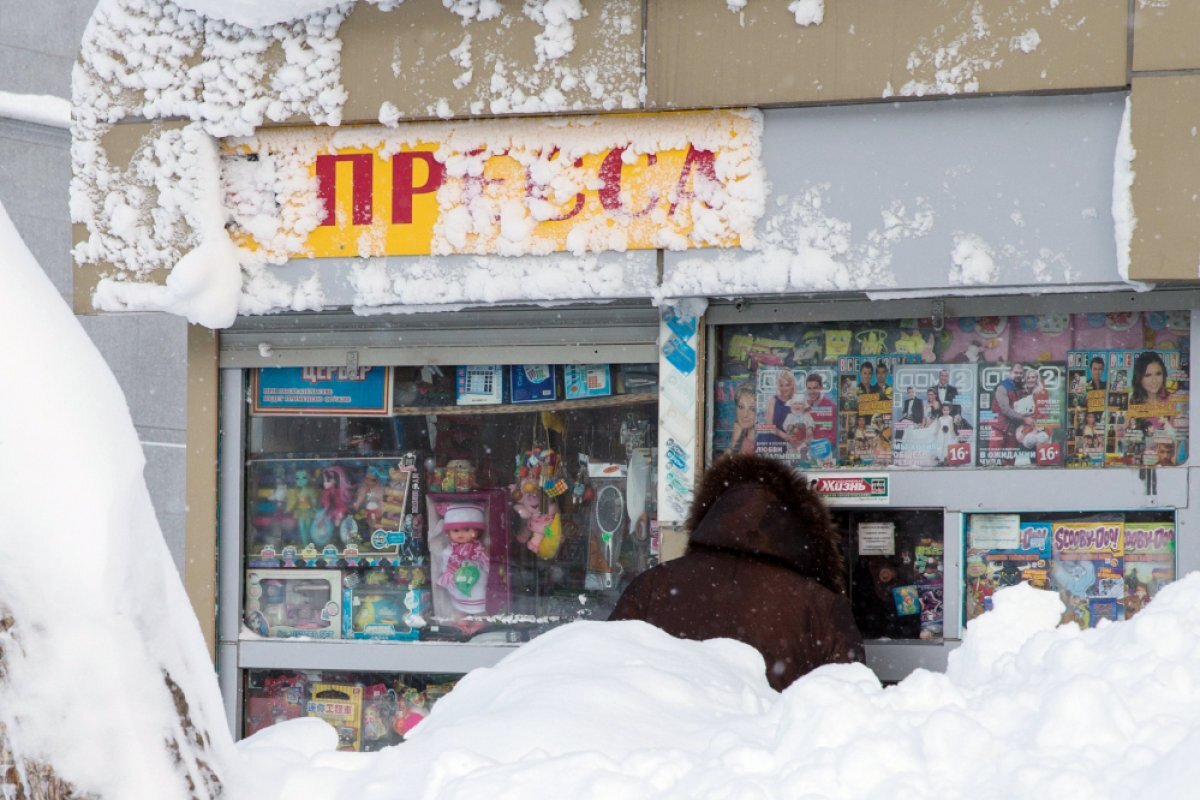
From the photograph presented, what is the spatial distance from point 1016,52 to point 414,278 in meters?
2.52

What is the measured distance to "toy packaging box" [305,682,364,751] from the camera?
5.85 metres

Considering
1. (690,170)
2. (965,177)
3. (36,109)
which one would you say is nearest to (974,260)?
(965,177)

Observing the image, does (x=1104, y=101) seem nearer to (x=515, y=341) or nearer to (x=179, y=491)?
(x=515, y=341)

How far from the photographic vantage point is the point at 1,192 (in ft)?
33.7

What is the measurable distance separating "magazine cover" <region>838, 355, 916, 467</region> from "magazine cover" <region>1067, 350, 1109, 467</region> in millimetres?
626

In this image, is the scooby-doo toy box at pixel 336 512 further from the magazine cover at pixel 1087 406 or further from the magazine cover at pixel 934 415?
the magazine cover at pixel 1087 406

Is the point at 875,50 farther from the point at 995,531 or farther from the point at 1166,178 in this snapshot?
the point at 995,531

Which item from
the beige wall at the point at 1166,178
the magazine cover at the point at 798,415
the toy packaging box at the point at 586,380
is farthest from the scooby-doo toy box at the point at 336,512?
the beige wall at the point at 1166,178

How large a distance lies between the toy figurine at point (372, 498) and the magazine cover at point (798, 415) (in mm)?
1768

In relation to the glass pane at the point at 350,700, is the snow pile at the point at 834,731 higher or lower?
higher

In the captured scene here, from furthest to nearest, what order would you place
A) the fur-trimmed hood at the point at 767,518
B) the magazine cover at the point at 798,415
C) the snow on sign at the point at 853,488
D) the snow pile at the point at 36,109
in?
the snow pile at the point at 36,109 < the magazine cover at the point at 798,415 < the snow on sign at the point at 853,488 < the fur-trimmed hood at the point at 767,518

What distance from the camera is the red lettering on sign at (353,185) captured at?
17.7ft

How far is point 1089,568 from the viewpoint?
4938 millimetres

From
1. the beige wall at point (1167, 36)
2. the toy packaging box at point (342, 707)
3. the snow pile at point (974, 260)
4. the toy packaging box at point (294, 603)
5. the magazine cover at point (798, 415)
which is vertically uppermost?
the beige wall at point (1167, 36)
